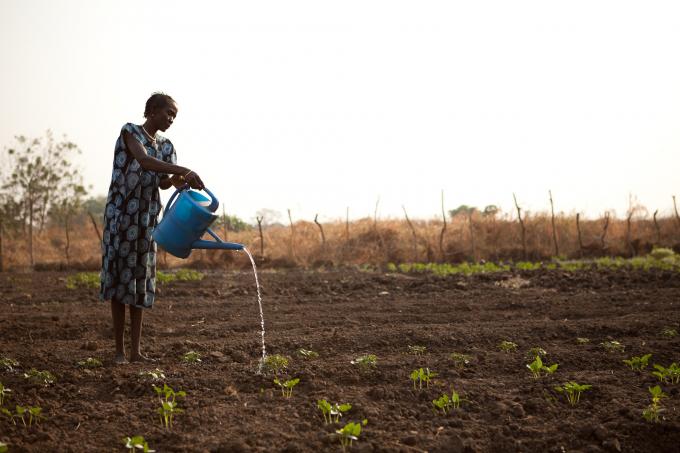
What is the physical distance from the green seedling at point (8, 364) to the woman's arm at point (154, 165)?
1497mm

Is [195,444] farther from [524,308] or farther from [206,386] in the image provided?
[524,308]

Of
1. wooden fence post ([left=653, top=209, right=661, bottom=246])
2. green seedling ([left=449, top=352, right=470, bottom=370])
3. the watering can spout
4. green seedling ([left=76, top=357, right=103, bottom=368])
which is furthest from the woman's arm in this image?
wooden fence post ([left=653, top=209, right=661, bottom=246])

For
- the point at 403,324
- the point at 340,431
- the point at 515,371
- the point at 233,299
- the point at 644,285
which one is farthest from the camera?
the point at 644,285

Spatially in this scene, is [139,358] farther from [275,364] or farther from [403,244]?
[403,244]

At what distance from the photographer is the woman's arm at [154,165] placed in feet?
12.8

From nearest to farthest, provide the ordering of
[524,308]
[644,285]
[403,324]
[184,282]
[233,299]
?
[403,324]
[524,308]
[233,299]
[644,285]
[184,282]

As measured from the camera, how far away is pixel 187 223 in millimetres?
3930

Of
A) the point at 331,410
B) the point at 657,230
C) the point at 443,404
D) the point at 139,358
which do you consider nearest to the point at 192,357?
the point at 139,358

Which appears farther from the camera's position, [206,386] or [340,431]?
[206,386]

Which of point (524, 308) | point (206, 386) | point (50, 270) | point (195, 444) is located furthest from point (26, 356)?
point (50, 270)

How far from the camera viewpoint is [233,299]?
828cm

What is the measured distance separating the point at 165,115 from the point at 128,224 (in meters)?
0.70

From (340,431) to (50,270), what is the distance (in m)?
13.3

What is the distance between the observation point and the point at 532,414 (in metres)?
3.43
